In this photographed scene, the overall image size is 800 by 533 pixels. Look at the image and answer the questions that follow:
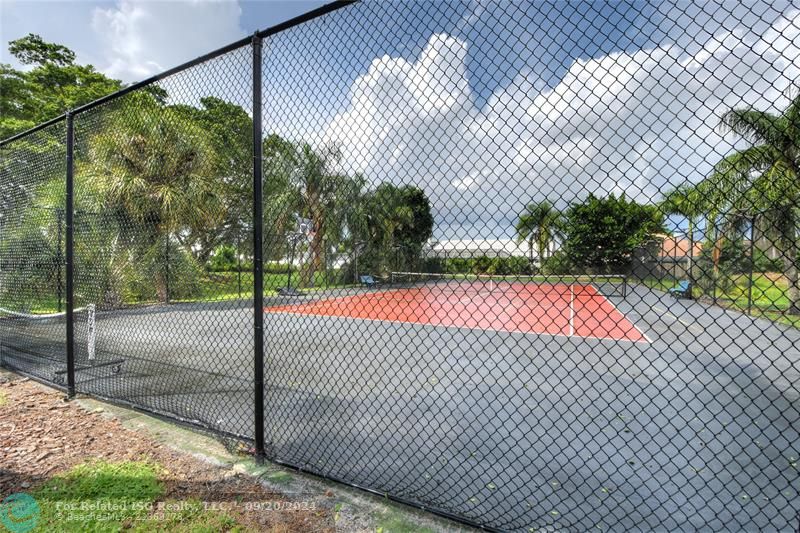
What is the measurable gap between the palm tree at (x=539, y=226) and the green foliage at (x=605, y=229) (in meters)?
0.06

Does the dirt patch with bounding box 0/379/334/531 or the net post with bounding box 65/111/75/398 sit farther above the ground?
the net post with bounding box 65/111/75/398

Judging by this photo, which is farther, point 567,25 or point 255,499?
point 255,499

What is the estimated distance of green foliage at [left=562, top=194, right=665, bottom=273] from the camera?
1.58 metres

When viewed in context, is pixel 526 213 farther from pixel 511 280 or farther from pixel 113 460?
pixel 113 460

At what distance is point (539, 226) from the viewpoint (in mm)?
1751

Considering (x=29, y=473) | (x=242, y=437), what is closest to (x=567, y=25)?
(x=242, y=437)

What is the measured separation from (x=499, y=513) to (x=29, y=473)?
233 cm

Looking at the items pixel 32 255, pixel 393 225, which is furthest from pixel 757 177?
pixel 32 255

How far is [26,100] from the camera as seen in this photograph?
1428 cm

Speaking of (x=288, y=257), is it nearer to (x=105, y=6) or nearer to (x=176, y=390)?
(x=176, y=390)

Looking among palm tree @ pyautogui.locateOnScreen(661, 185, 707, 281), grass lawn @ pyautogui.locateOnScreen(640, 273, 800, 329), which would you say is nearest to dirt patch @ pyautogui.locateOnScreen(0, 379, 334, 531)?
palm tree @ pyautogui.locateOnScreen(661, 185, 707, 281)

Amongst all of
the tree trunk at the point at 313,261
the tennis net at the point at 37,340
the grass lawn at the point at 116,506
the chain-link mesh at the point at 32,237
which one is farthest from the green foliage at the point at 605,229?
the chain-link mesh at the point at 32,237

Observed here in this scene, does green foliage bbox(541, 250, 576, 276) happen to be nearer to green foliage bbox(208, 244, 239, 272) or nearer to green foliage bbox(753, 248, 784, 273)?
green foliage bbox(753, 248, 784, 273)

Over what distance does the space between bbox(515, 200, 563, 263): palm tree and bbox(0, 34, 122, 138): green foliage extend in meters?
18.1
